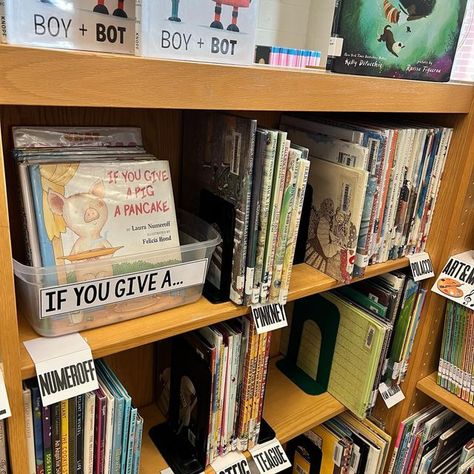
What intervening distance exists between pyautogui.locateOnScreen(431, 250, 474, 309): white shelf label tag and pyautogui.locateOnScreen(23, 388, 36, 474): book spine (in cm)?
97

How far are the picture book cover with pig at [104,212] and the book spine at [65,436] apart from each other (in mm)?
211

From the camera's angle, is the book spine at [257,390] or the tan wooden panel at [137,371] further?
the tan wooden panel at [137,371]

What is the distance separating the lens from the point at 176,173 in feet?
3.43

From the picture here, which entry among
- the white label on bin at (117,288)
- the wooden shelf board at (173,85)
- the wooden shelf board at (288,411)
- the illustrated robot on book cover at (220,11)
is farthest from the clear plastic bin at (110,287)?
the wooden shelf board at (288,411)

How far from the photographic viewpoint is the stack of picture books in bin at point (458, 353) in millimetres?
1271

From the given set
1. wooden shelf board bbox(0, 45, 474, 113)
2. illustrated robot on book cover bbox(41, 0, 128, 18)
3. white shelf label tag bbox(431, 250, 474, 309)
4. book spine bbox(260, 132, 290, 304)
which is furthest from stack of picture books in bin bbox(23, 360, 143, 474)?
white shelf label tag bbox(431, 250, 474, 309)

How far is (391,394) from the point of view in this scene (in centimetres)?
133

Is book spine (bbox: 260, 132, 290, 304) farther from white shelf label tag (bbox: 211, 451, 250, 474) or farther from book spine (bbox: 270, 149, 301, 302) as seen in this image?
white shelf label tag (bbox: 211, 451, 250, 474)

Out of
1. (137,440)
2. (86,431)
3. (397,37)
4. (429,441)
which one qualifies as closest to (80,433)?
(86,431)

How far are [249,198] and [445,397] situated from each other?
90cm

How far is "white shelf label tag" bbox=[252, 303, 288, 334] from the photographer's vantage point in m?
0.92

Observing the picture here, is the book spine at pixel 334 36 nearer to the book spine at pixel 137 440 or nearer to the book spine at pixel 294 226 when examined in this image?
the book spine at pixel 294 226

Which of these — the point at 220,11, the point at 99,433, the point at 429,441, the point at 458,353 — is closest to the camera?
the point at 220,11

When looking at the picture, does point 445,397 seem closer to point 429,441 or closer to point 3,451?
point 429,441
